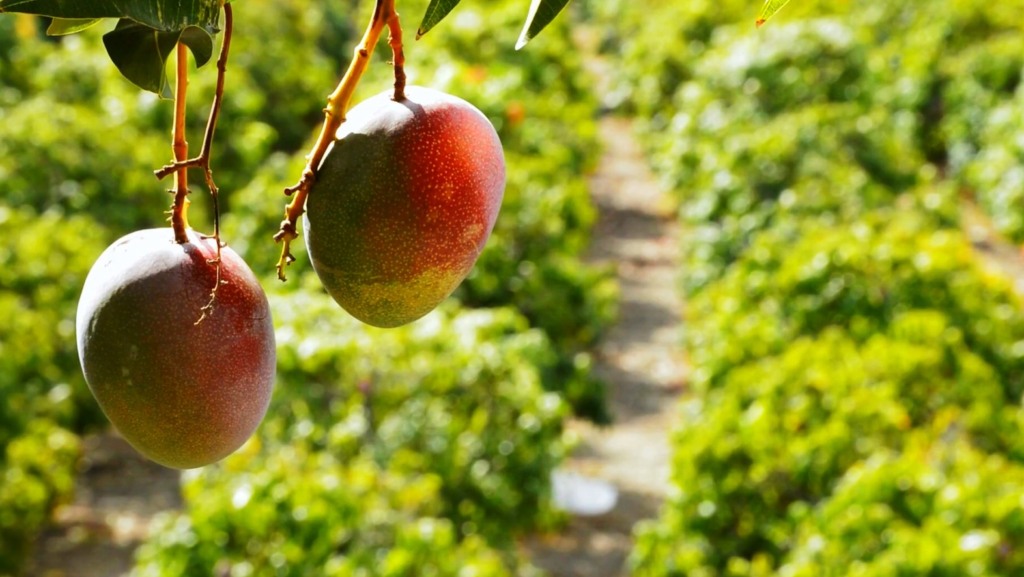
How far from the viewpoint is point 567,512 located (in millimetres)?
5355

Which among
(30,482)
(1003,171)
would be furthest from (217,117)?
(1003,171)

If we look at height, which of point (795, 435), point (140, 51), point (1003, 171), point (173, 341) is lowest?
point (795, 435)

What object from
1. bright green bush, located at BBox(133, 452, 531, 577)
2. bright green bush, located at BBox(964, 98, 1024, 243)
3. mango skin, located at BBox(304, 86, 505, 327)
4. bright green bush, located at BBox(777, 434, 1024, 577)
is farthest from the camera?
bright green bush, located at BBox(964, 98, 1024, 243)

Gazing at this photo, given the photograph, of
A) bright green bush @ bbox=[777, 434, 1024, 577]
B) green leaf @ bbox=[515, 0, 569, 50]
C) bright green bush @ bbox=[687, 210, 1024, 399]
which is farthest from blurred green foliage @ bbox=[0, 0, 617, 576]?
green leaf @ bbox=[515, 0, 569, 50]

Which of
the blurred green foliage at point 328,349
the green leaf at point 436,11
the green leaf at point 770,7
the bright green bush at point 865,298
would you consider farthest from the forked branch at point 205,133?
the bright green bush at point 865,298

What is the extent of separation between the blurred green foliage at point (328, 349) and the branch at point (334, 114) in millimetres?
2644

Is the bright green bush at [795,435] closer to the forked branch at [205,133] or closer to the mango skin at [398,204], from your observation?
the mango skin at [398,204]

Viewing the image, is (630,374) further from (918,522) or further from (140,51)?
(140,51)

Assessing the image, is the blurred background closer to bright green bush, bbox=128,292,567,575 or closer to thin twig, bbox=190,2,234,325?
bright green bush, bbox=128,292,567,575

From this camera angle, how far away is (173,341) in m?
0.85

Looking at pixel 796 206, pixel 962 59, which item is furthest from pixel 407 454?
pixel 962 59

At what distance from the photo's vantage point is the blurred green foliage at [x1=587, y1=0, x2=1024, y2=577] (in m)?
3.62

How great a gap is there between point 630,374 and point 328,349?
3142mm

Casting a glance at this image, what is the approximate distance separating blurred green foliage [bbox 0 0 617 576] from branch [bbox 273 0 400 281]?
2.64 m
